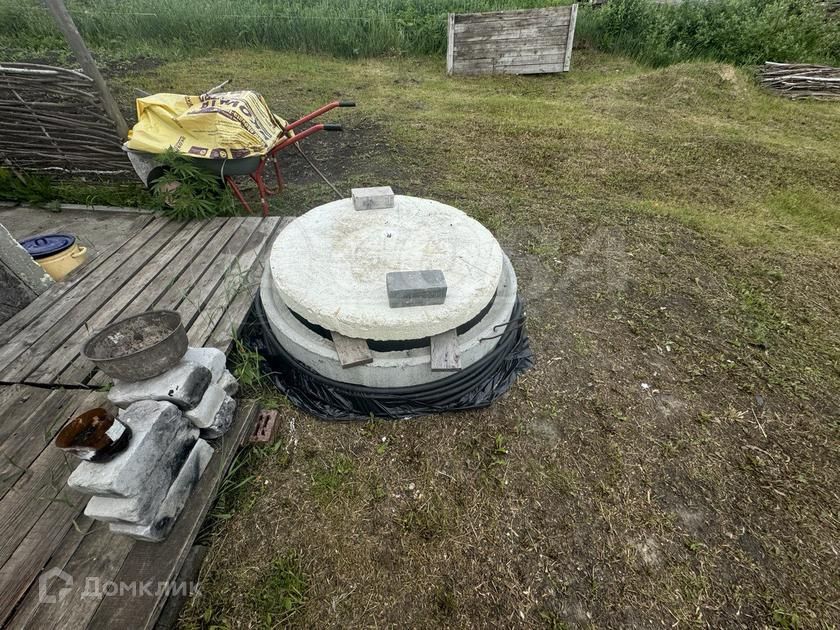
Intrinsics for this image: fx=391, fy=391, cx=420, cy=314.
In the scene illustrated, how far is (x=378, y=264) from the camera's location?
2.75m

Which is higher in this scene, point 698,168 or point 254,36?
point 254,36

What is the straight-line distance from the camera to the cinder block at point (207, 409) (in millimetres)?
2092

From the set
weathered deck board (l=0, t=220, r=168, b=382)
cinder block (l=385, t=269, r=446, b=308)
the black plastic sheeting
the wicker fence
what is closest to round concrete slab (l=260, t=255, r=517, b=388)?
the black plastic sheeting

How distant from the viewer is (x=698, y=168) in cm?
570

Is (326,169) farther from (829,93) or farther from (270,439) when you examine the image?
(829,93)

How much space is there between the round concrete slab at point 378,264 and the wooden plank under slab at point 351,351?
0.21ft

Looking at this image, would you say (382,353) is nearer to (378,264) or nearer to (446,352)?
(446,352)

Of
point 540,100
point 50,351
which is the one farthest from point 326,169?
point 540,100

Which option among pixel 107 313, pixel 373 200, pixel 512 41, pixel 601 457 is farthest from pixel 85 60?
pixel 512 41

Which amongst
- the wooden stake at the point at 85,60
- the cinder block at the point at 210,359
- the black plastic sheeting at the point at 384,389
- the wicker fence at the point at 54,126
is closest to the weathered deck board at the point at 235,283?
the black plastic sheeting at the point at 384,389

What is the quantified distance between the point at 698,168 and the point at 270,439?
6.63 metres

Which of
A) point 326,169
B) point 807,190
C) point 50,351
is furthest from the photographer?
point 326,169

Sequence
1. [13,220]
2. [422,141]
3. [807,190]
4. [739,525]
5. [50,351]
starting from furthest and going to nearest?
[422,141] → [807,190] → [13,220] → [50,351] → [739,525]

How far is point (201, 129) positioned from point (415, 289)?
8.56 feet
